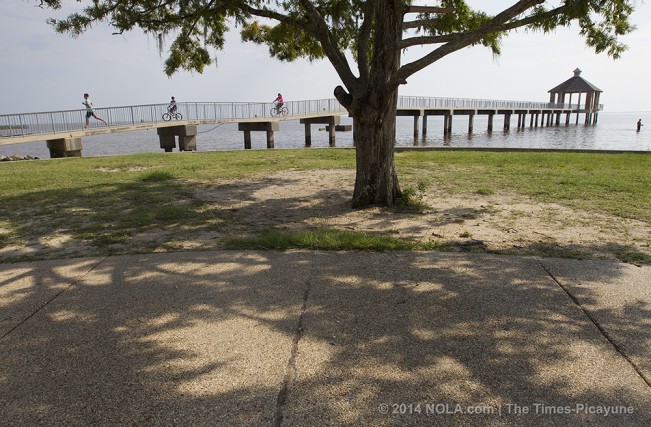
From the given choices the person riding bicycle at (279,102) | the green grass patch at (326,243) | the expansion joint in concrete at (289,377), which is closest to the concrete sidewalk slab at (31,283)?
the green grass patch at (326,243)

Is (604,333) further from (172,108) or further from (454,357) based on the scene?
(172,108)

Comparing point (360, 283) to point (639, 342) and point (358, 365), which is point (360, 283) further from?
point (639, 342)

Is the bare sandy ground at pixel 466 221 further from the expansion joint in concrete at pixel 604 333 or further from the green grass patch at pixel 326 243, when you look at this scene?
the expansion joint in concrete at pixel 604 333

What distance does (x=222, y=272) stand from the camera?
14.1ft

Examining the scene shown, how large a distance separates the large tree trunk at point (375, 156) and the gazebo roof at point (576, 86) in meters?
85.3

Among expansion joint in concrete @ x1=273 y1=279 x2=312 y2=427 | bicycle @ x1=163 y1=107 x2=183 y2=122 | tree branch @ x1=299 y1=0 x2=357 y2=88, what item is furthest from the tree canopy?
bicycle @ x1=163 y1=107 x2=183 y2=122

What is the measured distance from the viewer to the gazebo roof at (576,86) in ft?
257

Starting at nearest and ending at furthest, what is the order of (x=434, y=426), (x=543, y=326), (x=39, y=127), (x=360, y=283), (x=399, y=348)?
(x=434, y=426), (x=399, y=348), (x=543, y=326), (x=360, y=283), (x=39, y=127)

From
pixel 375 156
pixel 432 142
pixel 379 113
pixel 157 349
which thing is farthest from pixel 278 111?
pixel 157 349

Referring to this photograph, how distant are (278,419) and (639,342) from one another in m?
2.44

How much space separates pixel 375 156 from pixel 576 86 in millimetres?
87060

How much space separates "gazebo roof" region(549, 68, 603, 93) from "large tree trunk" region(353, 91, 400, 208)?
85336mm

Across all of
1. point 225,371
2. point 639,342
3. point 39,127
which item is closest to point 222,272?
point 225,371

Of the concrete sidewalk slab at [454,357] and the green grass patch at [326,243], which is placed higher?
the green grass patch at [326,243]
